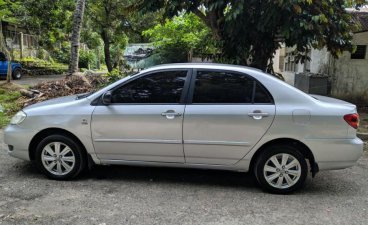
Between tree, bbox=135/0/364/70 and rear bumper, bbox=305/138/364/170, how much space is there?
3.19 meters

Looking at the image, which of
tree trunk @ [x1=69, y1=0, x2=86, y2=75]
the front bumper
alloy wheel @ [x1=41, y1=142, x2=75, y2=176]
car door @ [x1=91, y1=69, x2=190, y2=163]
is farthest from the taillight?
tree trunk @ [x1=69, y1=0, x2=86, y2=75]

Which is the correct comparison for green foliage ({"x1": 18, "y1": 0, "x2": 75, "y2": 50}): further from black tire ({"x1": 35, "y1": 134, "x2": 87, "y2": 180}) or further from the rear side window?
the rear side window

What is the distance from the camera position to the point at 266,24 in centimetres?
776

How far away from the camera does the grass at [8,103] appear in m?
9.62

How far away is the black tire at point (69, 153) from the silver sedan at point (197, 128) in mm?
13

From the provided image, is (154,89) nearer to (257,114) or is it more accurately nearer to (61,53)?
(257,114)

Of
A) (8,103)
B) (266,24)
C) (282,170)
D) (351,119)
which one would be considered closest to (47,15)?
(8,103)

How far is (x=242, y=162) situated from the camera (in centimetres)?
497

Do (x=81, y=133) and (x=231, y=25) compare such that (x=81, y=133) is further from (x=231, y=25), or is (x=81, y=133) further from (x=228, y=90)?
(x=231, y=25)

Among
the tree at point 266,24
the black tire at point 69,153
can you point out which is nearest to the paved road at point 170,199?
the black tire at point 69,153

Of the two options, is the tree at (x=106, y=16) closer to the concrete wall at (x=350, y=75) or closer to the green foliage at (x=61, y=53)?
the green foliage at (x=61, y=53)

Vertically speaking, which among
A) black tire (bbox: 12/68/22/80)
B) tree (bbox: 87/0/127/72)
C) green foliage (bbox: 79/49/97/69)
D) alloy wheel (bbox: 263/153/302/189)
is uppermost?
tree (bbox: 87/0/127/72)

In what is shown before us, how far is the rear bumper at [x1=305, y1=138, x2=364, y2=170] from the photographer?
4.79 m

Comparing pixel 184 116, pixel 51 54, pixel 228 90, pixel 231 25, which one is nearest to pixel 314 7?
pixel 231 25
